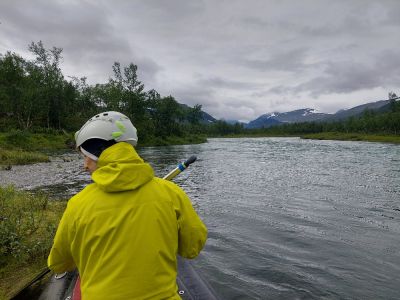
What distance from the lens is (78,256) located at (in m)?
3.46

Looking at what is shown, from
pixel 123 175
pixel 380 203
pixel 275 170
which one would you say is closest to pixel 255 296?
pixel 123 175

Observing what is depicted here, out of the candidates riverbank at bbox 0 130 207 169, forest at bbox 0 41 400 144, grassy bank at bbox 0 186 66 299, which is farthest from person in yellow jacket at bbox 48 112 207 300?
forest at bbox 0 41 400 144

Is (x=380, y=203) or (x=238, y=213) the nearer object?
(x=238, y=213)

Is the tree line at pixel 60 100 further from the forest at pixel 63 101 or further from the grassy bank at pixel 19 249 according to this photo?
the grassy bank at pixel 19 249

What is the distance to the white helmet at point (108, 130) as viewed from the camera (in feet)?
11.3

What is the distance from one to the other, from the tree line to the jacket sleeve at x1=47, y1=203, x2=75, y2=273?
72.8 metres

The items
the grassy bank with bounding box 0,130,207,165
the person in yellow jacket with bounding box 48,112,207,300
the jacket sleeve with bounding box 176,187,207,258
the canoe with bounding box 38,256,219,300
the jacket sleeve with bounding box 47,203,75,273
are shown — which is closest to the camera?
the person in yellow jacket with bounding box 48,112,207,300

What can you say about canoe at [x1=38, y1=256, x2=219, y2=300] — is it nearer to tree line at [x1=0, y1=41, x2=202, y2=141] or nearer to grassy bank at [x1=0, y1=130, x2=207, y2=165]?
grassy bank at [x1=0, y1=130, x2=207, y2=165]

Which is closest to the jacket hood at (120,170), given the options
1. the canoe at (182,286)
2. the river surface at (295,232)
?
the canoe at (182,286)

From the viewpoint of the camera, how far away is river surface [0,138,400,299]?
375 inches

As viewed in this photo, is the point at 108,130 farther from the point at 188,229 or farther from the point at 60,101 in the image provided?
the point at 60,101

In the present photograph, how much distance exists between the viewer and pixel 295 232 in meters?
14.0

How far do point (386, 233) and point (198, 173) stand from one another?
61.9 feet

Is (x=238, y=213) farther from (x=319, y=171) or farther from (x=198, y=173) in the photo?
(x=319, y=171)
